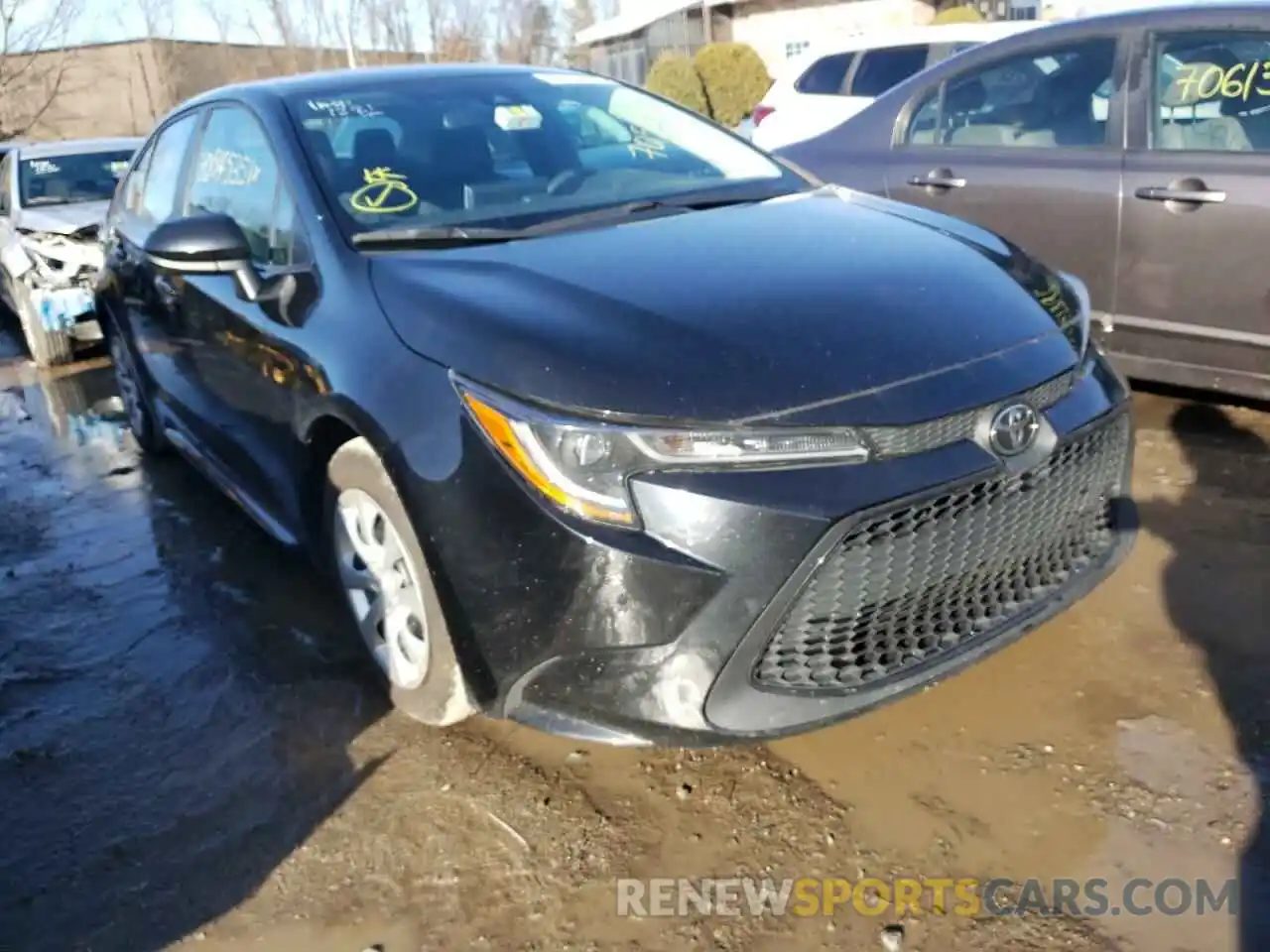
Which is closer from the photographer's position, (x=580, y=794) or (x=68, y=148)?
(x=580, y=794)

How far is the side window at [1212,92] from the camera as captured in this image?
410 cm

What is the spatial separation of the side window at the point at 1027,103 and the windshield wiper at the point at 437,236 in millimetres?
2739

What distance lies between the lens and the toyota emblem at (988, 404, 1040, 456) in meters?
2.31

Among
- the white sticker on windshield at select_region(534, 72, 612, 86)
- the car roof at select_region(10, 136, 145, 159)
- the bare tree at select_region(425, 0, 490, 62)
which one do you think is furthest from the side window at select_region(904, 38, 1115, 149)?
the bare tree at select_region(425, 0, 490, 62)

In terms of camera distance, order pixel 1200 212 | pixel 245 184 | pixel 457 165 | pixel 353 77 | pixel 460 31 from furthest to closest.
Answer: pixel 460 31 → pixel 1200 212 → pixel 353 77 → pixel 245 184 → pixel 457 165

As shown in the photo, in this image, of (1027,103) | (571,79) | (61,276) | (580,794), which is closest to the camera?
(580,794)

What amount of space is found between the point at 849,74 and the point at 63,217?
581cm

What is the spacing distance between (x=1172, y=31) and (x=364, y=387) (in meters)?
3.45

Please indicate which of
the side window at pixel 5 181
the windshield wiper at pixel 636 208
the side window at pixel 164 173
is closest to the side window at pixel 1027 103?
the windshield wiper at pixel 636 208

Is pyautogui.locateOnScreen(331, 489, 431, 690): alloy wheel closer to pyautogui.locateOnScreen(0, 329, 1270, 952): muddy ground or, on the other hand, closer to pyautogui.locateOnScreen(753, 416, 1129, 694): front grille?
pyautogui.locateOnScreen(0, 329, 1270, 952): muddy ground

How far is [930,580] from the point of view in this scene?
231 cm

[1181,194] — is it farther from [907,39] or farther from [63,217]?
[63,217]

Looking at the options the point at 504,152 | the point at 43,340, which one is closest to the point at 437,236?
the point at 504,152

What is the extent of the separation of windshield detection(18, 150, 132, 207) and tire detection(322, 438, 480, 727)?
6739mm
